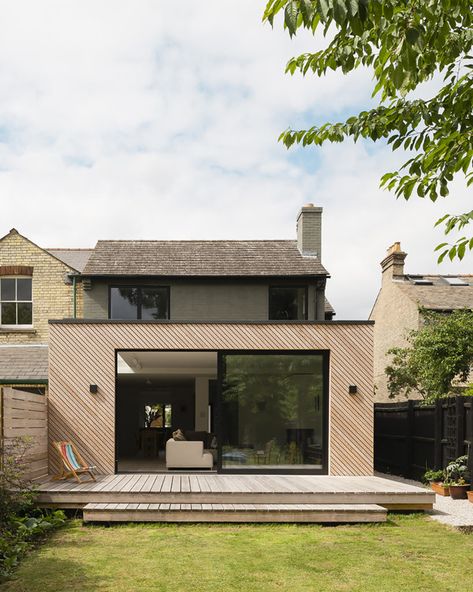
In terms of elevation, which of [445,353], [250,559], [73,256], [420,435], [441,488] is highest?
[73,256]

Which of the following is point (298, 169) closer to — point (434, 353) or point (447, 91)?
point (447, 91)

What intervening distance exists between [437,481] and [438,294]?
12.3m

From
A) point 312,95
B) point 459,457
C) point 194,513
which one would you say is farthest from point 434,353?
point 312,95

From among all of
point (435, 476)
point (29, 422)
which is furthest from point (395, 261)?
point (29, 422)

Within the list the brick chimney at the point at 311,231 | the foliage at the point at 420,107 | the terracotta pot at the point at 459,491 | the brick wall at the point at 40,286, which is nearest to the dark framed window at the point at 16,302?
the brick wall at the point at 40,286

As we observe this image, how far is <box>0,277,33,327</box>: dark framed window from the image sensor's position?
63.0 feet

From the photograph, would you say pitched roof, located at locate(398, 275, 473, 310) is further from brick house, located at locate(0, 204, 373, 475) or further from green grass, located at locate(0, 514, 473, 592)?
green grass, located at locate(0, 514, 473, 592)

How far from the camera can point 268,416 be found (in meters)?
13.2

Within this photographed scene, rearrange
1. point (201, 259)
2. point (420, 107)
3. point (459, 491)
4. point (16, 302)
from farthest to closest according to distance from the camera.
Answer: point (16, 302) < point (201, 259) < point (459, 491) < point (420, 107)

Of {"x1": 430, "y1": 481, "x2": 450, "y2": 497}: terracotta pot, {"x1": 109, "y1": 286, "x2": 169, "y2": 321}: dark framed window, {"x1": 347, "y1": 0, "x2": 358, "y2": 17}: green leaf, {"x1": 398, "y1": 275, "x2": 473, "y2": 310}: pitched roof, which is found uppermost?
{"x1": 398, "y1": 275, "x2": 473, "y2": 310}: pitched roof

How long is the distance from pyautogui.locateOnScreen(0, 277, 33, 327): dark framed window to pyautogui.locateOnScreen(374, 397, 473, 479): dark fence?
10.4 meters

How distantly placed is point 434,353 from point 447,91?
13.7 meters

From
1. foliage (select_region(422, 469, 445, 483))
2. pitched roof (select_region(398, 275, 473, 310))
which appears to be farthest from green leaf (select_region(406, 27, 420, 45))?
pitched roof (select_region(398, 275, 473, 310))

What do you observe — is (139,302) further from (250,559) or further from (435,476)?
(250,559)
